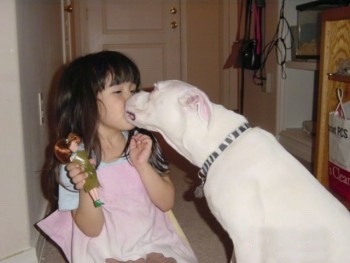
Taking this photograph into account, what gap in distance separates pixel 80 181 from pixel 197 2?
3556 mm

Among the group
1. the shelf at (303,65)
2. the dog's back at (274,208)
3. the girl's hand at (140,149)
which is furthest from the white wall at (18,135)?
the shelf at (303,65)

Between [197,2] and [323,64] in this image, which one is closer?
[323,64]

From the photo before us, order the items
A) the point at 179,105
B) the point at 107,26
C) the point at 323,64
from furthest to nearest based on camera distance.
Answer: the point at 107,26, the point at 323,64, the point at 179,105

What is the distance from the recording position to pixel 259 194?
0.94m

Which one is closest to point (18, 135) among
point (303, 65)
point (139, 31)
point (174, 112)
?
point (174, 112)

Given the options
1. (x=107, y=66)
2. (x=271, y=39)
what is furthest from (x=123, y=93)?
(x=271, y=39)

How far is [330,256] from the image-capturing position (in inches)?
36.6

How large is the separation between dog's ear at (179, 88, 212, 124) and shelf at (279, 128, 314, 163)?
1.75 m

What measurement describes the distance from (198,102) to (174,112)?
9 cm

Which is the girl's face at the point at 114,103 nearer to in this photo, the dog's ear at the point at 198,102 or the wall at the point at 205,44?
the dog's ear at the point at 198,102

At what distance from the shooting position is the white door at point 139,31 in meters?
4.09

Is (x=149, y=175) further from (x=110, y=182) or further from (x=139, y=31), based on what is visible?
(x=139, y=31)

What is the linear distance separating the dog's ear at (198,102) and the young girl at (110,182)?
9.2 inches

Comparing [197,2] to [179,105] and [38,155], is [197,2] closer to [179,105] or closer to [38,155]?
[38,155]
